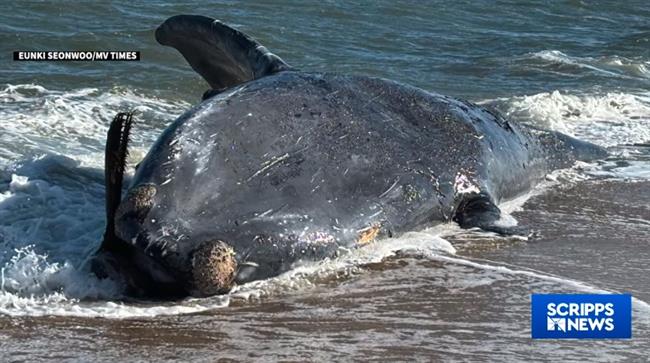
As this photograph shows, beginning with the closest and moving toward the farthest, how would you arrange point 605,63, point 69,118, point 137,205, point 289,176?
point 137,205 → point 289,176 → point 69,118 → point 605,63

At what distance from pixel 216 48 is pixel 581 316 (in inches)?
199

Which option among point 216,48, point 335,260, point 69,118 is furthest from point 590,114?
point 335,260

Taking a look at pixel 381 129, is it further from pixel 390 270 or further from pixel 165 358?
pixel 165 358

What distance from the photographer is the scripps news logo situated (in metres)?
6.81

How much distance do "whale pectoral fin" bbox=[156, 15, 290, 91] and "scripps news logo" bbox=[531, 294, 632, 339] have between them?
3.66m

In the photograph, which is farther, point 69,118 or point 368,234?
point 69,118

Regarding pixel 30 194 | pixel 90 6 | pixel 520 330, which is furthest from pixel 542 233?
pixel 90 6

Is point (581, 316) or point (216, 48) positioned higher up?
point (216, 48)

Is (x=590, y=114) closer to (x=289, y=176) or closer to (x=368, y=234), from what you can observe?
(x=368, y=234)

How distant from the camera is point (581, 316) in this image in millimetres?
7148

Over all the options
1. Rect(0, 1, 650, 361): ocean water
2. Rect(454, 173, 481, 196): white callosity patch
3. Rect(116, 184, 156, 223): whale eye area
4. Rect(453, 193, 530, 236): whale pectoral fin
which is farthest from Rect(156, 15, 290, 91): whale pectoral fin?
Rect(116, 184, 156, 223): whale eye area

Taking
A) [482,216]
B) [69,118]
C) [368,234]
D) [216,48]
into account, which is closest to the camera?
[368,234]

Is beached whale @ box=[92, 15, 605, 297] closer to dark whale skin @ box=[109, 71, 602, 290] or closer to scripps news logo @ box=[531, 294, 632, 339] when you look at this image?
dark whale skin @ box=[109, 71, 602, 290]

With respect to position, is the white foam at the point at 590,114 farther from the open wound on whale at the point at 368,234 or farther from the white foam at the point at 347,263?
the open wound on whale at the point at 368,234
